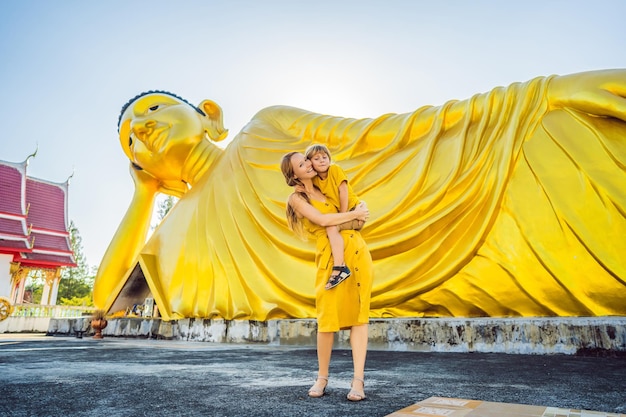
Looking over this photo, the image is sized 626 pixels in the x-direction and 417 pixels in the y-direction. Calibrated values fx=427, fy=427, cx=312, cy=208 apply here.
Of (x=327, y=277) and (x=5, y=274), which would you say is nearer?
(x=327, y=277)

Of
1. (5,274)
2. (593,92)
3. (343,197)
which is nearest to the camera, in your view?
(343,197)

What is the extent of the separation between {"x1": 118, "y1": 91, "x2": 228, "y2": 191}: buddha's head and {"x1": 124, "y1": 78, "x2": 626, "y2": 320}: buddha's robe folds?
1330mm

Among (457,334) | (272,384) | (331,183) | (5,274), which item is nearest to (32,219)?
(5,274)

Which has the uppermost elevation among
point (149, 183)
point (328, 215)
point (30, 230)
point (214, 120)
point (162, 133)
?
point (214, 120)

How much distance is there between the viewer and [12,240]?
33.8 ft

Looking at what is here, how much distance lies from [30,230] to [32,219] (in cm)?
113

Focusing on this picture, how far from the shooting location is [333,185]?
1496mm

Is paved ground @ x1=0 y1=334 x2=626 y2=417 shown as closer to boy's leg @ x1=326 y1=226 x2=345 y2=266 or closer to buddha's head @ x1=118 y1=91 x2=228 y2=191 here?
boy's leg @ x1=326 y1=226 x2=345 y2=266

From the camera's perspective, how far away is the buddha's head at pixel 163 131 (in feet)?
18.0

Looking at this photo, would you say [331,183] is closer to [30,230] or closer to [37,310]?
[37,310]

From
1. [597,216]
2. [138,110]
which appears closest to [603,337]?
[597,216]

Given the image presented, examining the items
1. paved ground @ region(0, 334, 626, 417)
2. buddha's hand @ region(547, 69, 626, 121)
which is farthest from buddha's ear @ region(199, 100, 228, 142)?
buddha's hand @ region(547, 69, 626, 121)

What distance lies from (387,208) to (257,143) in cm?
205

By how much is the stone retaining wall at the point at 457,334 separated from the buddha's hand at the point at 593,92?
154 cm
